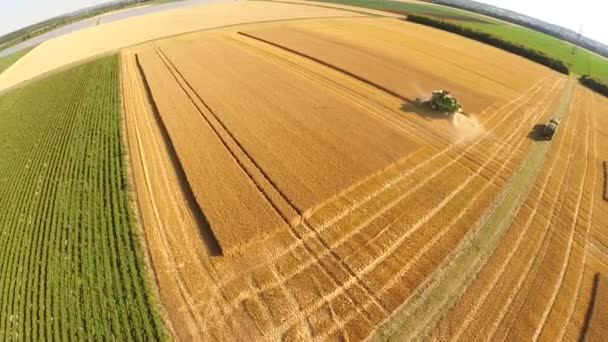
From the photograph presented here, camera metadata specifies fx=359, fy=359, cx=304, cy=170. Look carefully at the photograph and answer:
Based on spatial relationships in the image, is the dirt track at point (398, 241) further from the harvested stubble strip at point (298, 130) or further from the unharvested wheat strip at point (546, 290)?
the harvested stubble strip at point (298, 130)

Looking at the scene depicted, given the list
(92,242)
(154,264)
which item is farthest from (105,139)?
(154,264)

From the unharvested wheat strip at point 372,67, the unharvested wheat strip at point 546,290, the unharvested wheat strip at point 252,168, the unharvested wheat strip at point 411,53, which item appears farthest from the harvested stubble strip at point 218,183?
the unharvested wheat strip at point 411,53

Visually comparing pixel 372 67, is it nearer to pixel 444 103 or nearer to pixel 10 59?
pixel 444 103

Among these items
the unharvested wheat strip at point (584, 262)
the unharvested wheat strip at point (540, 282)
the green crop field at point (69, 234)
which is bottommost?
the unharvested wheat strip at point (584, 262)

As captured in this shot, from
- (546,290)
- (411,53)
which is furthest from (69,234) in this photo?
(411,53)

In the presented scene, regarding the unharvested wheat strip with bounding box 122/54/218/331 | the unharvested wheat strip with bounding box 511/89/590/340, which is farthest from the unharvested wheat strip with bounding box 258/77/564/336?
the unharvested wheat strip with bounding box 511/89/590/340

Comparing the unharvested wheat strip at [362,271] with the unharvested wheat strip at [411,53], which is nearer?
A: the unharvested wheat strip at [362,271]
